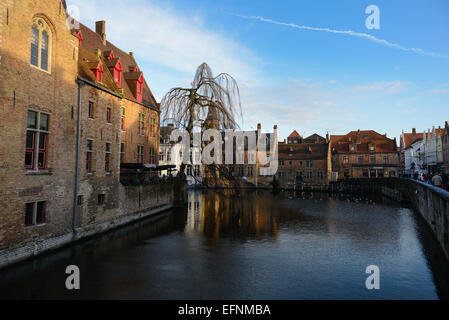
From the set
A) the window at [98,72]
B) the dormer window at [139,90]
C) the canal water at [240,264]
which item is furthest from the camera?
the dormer window at [139,90]

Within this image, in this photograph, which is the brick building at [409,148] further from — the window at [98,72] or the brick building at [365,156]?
the window at [98,72]

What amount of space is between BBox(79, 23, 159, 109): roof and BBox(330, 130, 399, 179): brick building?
151 ft

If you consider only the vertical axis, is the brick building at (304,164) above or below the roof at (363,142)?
below

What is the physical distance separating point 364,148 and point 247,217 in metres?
45.5

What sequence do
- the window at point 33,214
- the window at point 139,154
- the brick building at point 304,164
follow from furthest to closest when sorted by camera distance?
the brick building at point 304,164, the window at point 139,154, the window at point 33,214

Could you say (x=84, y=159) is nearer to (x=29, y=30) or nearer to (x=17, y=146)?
(x=17, y=146)

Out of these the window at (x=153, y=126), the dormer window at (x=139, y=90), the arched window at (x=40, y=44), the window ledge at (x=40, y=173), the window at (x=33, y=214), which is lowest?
the window at (x=33, y=214)

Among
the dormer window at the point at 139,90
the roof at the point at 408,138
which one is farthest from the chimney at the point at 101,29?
the roof at the point at 408,138

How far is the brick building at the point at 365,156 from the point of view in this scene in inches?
2231

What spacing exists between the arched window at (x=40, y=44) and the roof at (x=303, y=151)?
165 ft

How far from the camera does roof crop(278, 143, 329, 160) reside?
2224 inches

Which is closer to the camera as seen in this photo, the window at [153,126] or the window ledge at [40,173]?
the window ledge at [40,173]

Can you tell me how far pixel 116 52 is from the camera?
26.5 meters
